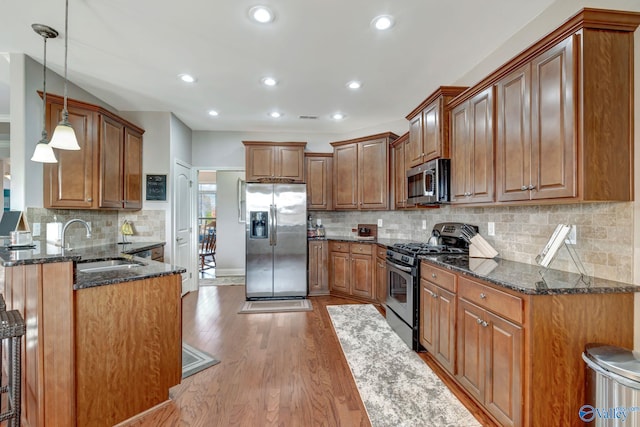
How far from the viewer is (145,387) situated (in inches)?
72.3

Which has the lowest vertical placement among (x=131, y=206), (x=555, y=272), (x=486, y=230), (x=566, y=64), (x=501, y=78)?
(x=555, y=272)

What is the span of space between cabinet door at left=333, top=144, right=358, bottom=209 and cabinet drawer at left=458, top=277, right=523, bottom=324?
2.65 meters

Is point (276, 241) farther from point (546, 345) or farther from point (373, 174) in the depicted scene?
point (546, 345)

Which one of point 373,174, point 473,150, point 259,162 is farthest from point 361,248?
point 473,150

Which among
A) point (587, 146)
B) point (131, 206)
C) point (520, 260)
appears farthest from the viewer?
point (131, 206)

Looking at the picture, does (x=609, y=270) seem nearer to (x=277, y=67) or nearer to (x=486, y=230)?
(x=486, y=230)

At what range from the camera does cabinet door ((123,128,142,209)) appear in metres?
3.72

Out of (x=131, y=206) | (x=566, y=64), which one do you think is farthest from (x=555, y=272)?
(x=131, y=206)

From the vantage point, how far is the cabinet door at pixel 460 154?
243 centimetres

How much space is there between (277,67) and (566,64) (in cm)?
233

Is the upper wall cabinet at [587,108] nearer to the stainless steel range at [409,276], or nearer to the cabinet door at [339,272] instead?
the stainless steel range at [409,276]

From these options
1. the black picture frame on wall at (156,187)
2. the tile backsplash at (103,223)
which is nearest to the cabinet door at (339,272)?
the tile backsplash at (103,223)

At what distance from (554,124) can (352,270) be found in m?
Result: 3.10

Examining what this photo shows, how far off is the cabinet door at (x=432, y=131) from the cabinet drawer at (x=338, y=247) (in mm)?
1871
